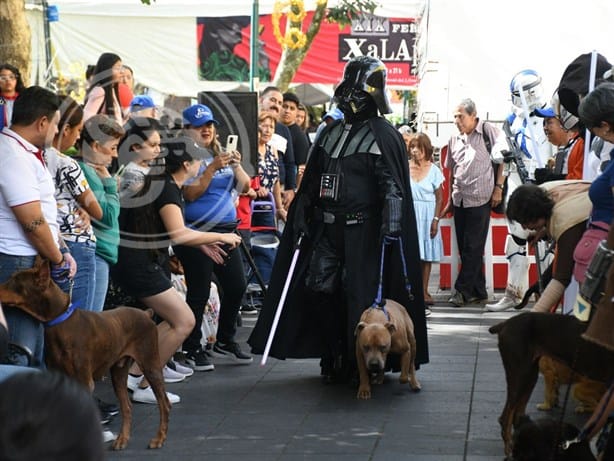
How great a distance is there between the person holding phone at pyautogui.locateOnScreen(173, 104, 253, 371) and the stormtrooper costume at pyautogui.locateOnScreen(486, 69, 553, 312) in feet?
7.86

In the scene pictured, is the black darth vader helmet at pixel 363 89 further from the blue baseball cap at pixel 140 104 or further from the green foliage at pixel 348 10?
the green foliage at pixel 348 10

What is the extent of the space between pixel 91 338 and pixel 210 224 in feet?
9.65

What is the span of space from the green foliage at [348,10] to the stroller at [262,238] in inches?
377

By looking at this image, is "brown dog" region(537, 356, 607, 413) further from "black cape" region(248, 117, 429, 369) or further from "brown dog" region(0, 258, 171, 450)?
"brown dog" region(0, 258, 171, 450)

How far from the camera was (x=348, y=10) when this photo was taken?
2120 cm

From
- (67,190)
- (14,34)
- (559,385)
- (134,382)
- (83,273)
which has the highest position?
(14,34)

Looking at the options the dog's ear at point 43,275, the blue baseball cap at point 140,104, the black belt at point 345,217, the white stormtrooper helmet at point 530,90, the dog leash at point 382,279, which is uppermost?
the white stormtrooper helmet at point 530,90

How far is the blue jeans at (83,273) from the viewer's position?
677 centimetres

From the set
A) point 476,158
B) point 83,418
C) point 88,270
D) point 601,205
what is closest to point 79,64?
point 476,158

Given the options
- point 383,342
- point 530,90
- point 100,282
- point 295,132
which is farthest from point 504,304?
point 100,282

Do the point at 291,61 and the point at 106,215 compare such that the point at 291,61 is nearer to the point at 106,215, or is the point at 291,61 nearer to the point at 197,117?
the point at 197,117

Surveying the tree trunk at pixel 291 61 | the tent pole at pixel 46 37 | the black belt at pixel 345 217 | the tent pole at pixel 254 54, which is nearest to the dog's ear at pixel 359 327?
the black belt at pixel 345 217

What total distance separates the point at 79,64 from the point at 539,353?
15629 mm

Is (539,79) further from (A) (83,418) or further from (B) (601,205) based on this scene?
(A) (83,418)
